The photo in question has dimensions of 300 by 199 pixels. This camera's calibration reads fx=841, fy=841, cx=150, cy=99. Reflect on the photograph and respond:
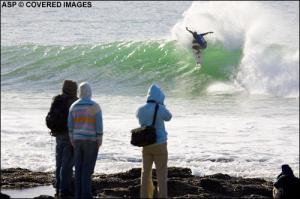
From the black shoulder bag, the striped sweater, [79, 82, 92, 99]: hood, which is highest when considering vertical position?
[79, 82, 92, 99]: hood

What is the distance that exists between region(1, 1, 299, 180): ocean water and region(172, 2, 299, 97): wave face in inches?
2.1

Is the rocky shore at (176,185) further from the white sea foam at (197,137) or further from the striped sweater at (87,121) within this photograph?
the white sea foam at (197,137)

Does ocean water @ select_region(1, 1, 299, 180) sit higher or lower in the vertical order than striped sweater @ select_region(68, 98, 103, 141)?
higher

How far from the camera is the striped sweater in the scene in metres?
9.70

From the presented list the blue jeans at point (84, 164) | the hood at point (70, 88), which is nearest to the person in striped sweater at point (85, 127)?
the blue jeans at point (84, 164)

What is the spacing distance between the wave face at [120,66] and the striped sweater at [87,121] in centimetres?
1866

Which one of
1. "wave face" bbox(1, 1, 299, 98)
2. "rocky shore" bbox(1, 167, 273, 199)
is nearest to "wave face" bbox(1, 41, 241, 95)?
"wave face" bbox(1, 1, 299, 98)

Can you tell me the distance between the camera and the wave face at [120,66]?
3077 centimetres

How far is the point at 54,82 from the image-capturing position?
3105 cm

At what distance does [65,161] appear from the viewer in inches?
405

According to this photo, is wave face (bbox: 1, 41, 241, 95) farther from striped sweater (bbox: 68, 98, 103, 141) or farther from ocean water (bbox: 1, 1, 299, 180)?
striped sweater (bbox: 68, 98, 103, 141)

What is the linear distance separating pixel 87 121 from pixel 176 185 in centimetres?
227

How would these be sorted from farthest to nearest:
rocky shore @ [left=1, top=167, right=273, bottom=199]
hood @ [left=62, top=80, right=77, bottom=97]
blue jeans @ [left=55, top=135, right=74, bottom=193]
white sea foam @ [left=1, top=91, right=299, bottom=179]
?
white sea foam @ [left=1, top=91, right=299, bottom=179], rocky shore @ [left=1, top=167, right=273, bottom=199], blue jeans @ [left=55, top=135, right=74, bottom=193], hood @ [left=62, top=80, right=77, bottom=97]

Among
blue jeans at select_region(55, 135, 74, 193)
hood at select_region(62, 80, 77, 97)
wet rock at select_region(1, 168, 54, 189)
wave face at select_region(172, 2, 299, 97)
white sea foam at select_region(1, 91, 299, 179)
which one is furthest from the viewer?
wave face at select_region(172, 2, 299, 97)
